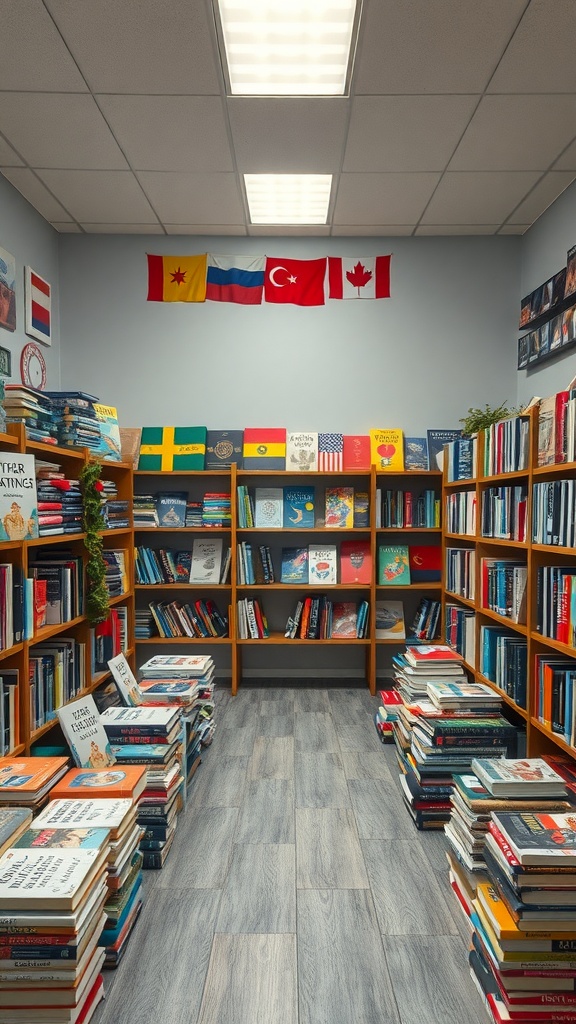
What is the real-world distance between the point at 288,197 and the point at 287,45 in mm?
1186

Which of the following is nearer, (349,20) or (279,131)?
(349,20)

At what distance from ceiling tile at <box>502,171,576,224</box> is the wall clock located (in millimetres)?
3206

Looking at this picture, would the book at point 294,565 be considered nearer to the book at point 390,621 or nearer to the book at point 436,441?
the book at point 390,621

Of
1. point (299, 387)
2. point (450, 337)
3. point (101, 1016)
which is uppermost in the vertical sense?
point (450, 337)

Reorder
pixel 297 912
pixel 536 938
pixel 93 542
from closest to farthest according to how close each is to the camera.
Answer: pixel 536 938
pixel 297 912
pixel 93 542

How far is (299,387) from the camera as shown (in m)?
4.28

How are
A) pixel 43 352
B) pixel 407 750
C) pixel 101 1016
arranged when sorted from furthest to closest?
1. pixel 43 352
2. pixel 407 750
3. pixel 101 1016

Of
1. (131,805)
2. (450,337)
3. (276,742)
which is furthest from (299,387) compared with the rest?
(131,805)

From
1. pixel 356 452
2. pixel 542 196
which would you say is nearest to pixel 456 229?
pixel 542 196

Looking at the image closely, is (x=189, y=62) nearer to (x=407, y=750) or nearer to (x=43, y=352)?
(x=43, y=352)

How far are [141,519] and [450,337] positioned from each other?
2.54 meters

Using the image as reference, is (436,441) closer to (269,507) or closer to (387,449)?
(387,449)

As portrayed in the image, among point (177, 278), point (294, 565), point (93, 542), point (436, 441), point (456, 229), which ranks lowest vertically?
point (294, 565)

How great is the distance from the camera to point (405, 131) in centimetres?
293
